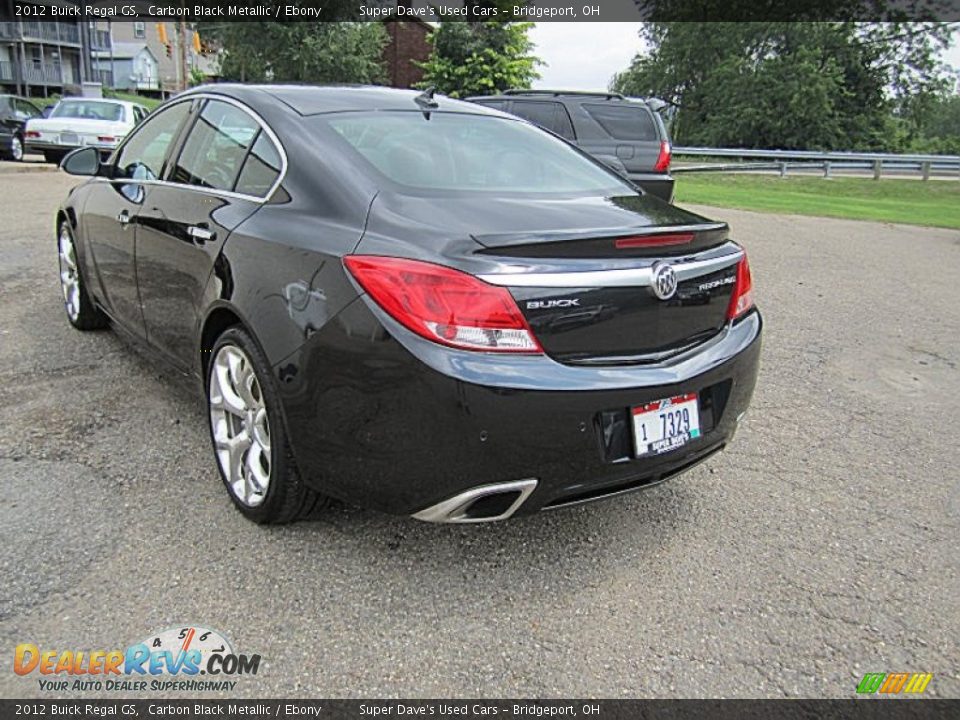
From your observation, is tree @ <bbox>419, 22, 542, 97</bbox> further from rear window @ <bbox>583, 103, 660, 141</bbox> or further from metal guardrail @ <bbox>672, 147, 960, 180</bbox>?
rear window @ <bbox>583, 103, 660, 141</bbox>

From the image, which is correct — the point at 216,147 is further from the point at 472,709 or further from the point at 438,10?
the point at 438,10

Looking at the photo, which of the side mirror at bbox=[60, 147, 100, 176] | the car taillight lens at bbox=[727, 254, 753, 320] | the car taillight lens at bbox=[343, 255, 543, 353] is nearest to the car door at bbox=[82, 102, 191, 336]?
the side mirror at bbox=[60, 147, 100, 176]

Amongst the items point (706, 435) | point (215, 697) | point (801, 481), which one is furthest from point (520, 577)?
point (801, 481)

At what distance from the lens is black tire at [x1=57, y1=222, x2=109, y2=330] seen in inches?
189

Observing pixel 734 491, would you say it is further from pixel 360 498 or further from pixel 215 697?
pixel 215 697

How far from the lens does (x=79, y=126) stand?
54.1 ft

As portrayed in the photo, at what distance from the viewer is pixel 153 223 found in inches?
139

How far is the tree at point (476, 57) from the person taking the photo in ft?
116

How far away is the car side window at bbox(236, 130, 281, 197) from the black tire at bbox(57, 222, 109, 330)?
7.15ft

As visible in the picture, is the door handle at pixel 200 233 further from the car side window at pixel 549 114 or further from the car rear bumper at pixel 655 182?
the car side window at pixel 549 114

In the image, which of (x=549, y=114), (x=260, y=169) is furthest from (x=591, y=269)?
(x=549, y=114)

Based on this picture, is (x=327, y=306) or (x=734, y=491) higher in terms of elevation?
(x=327, y=306)

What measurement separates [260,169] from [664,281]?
5.19 ft

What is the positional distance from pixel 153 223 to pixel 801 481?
311 centimetres
